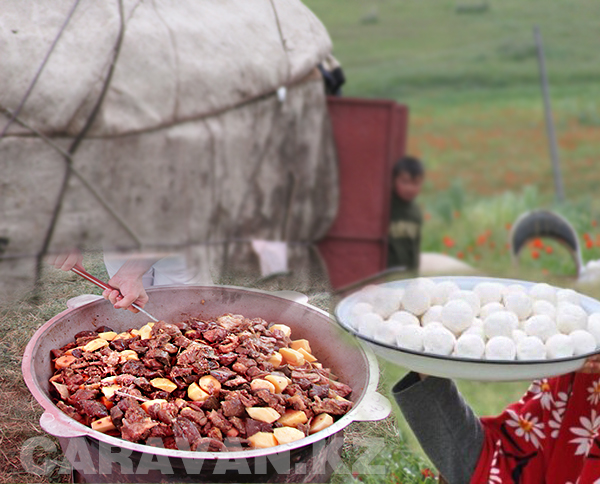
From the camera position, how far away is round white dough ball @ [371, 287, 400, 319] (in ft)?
2.01

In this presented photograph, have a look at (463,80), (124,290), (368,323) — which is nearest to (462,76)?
(463,80)

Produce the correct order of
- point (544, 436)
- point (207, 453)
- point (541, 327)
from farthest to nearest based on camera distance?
point (544, 436) → point (541, 327) → point (207, 453)

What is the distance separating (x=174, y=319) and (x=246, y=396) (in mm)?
146

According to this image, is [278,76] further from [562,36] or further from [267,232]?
[562,36]

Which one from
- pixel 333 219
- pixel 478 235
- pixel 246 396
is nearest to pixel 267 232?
pixel 333 219

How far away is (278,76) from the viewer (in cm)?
67

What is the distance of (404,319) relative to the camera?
0.60 metres

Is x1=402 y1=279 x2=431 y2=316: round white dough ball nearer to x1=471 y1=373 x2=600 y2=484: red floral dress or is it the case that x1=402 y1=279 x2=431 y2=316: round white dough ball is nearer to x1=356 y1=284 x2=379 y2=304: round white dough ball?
x1=356 y1=284 x2=379 y2=304: round white dough ball

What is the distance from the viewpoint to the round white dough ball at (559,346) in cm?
59

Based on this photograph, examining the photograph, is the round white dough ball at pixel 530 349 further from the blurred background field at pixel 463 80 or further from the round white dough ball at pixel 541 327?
the blurred background field at pixel 463 80

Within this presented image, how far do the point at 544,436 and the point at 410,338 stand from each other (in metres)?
0.52

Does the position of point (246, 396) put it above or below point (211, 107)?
below

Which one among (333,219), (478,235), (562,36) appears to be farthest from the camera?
(478,235)

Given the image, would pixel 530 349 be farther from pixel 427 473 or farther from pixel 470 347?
pixel 427 473
